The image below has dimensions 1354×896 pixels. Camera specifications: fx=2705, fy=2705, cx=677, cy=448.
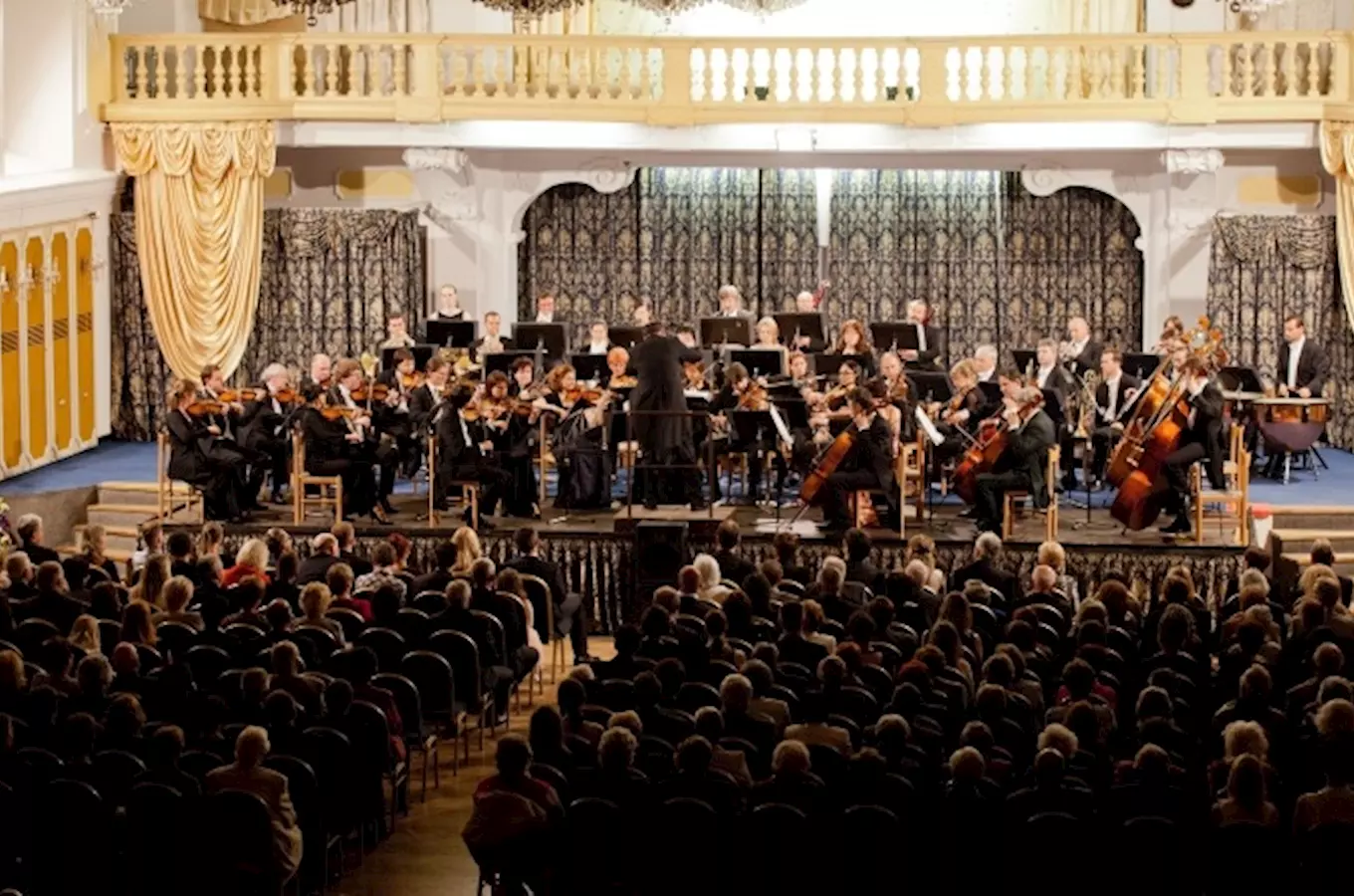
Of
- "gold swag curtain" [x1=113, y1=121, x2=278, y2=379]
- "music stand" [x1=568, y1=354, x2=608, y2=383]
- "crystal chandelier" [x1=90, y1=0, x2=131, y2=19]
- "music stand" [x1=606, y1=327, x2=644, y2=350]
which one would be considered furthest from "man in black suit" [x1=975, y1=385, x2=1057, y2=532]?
"crystal chandelier" [x1=90, y1=0, x2=131, y2=19]

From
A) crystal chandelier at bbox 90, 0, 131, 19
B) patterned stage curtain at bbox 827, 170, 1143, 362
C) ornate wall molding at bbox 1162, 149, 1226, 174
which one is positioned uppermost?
crystal chandelier at bbox 90, 0, 131, 19

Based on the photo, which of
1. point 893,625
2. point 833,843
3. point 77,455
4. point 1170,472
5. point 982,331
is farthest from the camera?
point 982,331

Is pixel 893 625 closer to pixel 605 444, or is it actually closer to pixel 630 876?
pixel 630 876

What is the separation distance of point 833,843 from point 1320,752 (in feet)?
6.80

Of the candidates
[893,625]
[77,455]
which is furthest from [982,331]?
[893,625]

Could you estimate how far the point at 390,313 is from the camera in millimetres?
23547

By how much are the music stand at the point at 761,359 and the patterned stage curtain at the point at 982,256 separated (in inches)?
190

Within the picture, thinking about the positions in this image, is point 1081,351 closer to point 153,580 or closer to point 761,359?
point 761,359

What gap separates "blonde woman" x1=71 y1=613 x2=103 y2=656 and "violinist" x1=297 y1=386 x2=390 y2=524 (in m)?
5.37

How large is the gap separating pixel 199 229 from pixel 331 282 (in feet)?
4.68

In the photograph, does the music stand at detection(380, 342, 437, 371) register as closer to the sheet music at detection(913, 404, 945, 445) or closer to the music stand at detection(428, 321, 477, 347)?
the music stand at detection(428, 321, 477, 347)

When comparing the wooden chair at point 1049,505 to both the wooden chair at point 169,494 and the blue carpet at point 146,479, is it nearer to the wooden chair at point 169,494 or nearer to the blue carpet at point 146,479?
the blue carpet at point 146,479

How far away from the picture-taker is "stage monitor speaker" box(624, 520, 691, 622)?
17.9m

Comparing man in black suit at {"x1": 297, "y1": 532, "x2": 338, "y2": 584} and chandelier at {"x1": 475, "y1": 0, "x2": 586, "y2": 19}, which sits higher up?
chandelier at {"x1": 475, "y1": 0, "x2": 586, "y2": 19}
